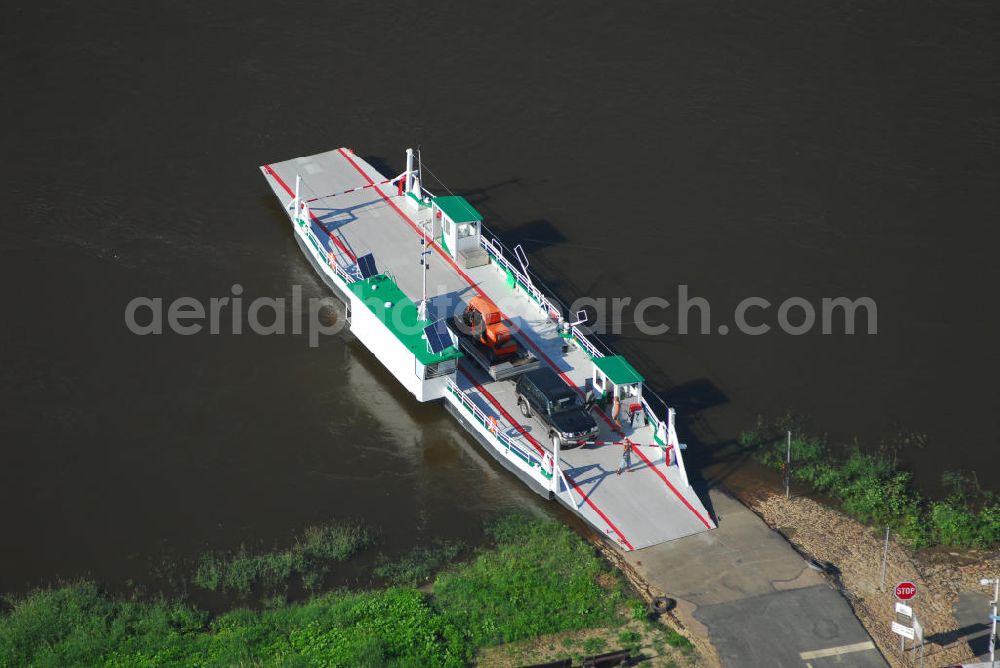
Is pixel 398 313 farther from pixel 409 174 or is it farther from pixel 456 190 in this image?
pixel 456 190

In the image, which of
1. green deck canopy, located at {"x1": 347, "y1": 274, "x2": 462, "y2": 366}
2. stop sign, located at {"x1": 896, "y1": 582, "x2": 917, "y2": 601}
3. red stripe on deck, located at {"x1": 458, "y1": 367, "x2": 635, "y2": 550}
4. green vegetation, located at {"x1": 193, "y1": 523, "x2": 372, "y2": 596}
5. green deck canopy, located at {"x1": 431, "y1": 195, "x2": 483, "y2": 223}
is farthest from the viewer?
green deck canopy, located at {"x1": 431, "y1": 195, "x2": 483, "y2": 223}

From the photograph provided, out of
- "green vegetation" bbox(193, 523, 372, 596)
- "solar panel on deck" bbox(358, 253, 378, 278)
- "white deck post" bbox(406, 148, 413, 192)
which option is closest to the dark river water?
"green vegetation" bbox(193, 523, 372, 596)

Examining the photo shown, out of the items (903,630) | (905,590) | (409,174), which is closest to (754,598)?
(905,590)

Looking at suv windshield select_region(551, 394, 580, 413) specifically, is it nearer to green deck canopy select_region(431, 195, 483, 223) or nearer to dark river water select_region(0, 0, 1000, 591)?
dark river water select_region(0, 0, 1000, 591)

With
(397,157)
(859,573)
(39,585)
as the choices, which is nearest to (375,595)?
(39,585)

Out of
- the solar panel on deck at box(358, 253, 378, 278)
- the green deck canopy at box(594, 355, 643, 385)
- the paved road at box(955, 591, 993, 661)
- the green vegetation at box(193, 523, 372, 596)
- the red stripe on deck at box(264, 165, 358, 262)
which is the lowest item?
the paved road at box(955, 591, 993, 661)

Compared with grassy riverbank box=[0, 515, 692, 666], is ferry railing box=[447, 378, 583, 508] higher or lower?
higher

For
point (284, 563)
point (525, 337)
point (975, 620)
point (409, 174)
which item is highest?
point (409, 174)
